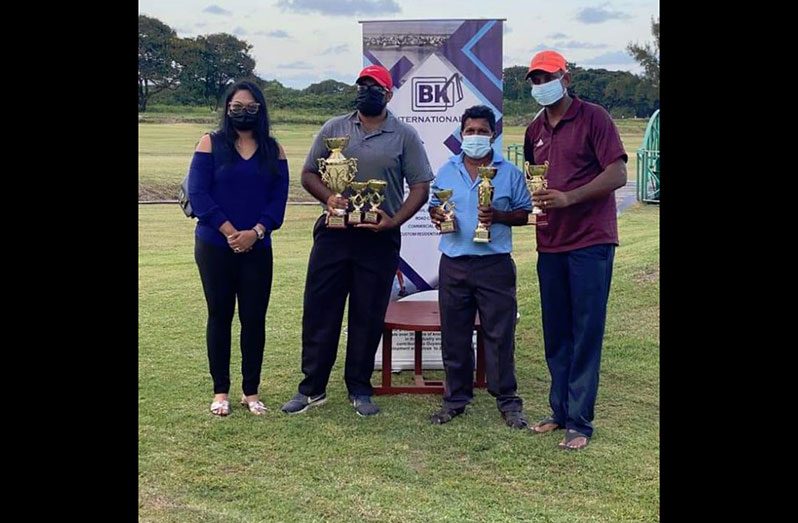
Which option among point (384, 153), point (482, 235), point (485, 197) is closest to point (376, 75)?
point (384, 153)

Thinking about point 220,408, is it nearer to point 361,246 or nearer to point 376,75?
point 361,246

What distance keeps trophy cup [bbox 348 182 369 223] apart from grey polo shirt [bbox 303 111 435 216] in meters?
0.08

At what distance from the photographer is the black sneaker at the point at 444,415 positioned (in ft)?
16.4

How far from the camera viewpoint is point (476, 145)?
4.76 meters

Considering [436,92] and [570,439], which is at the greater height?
[436,92]

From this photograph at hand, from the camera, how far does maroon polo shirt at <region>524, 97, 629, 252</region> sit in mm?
4383

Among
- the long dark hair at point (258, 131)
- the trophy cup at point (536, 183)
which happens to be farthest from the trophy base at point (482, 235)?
the long dark hair at point (258, 131)

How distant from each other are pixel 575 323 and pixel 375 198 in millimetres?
1284

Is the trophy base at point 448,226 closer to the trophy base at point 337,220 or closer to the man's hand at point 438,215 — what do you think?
Result: the man's hand at point 438,215

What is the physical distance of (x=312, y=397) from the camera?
5250 millimetres

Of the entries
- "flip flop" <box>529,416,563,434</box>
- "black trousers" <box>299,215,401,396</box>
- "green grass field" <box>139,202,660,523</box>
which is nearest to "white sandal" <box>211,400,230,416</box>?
"green grass field" <box>139,202,660,523</box>

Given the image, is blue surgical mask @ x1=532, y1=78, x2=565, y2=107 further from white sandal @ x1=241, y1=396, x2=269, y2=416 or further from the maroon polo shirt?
white sandal @ x1=241, y1=396, x2=269, y2=416
